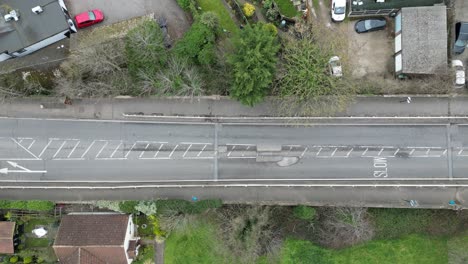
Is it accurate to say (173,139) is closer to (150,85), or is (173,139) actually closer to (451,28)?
(150,85)

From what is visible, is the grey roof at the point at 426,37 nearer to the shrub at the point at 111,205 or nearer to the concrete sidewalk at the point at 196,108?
the concrete sidewalk at the point at 196,108

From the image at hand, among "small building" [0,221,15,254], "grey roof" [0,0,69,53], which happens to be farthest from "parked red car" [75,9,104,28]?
"small building" [0,221,15,254]

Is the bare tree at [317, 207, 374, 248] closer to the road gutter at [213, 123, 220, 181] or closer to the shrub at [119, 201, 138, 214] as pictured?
the road gutter at [213, 123, 220, 181]

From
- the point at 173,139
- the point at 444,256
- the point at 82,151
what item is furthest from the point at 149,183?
the point at 444,256

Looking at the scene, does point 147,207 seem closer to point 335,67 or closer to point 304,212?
point 304,212

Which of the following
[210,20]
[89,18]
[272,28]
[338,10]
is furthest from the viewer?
[89,18]

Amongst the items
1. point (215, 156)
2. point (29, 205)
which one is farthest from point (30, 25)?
point (215, 156)
